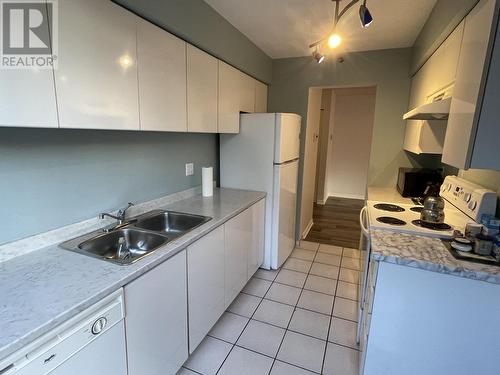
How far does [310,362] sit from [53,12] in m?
2.31

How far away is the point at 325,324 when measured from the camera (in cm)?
212

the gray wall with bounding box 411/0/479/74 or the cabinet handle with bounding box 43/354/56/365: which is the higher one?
the gray wall with bounding box 411/0/479/74

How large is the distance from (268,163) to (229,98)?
737 mm

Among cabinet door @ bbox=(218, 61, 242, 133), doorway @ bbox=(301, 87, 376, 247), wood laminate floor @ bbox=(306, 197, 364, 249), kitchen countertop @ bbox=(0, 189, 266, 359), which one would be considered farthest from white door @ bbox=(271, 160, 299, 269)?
doorway @ bbox=(301, 87, 376, 247)

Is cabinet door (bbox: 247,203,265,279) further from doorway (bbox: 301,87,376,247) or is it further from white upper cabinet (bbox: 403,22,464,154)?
doorway (bbox: 301,87,376,247)

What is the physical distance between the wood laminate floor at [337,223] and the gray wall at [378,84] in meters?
1.01

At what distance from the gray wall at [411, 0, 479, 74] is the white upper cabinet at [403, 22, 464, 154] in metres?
0.04

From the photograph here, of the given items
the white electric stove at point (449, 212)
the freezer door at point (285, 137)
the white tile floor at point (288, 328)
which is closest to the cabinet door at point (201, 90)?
the freezer door at point (285, 137)

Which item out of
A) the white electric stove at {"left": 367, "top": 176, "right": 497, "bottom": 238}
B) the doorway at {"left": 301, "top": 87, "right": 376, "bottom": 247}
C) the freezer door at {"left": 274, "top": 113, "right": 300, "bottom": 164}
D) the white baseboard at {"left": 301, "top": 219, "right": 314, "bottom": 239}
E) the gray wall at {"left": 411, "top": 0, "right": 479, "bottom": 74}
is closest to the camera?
the gray wall at {"left": 411, "top": 0, "right": 479, "bottom": 74}

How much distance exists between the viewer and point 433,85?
1925 millimetres

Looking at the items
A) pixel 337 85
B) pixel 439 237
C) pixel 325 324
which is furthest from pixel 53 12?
pixel 337 85

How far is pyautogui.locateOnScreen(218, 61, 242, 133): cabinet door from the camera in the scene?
93.8 inches

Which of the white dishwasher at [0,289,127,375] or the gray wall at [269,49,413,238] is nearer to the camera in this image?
the white dishwasher at [0,289,127,375]

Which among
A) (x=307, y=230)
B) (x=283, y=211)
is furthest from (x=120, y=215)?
(x=307, y=230)
